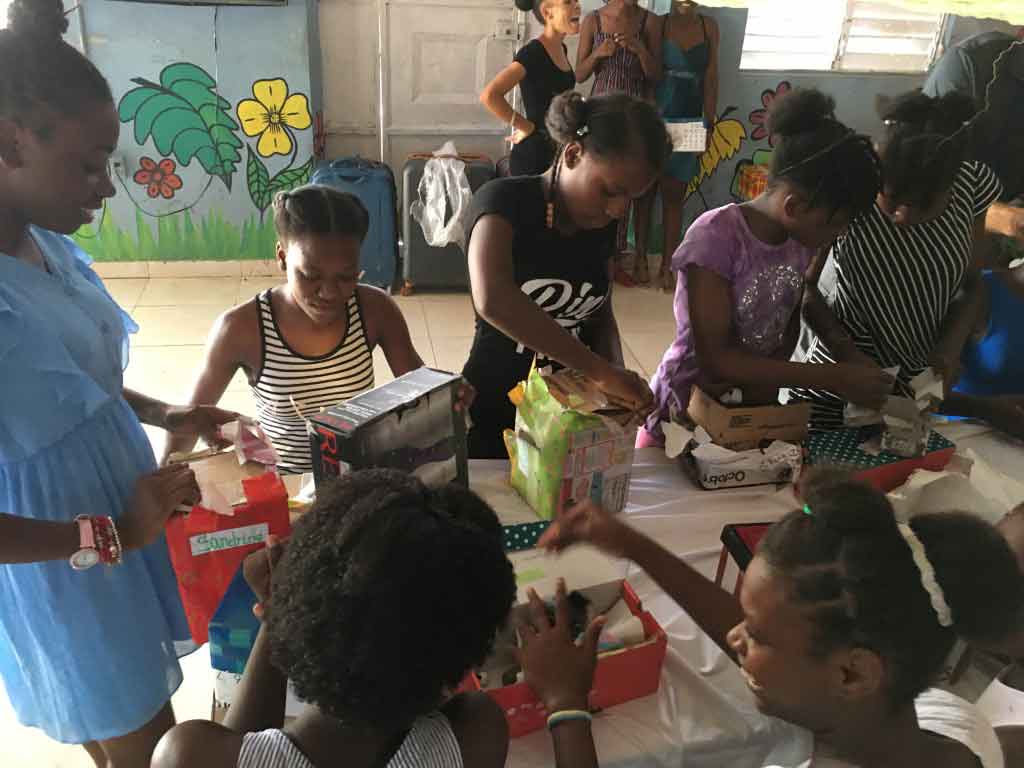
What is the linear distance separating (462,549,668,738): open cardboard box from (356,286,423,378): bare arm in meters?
0.68

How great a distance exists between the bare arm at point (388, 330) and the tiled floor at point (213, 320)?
1.69m

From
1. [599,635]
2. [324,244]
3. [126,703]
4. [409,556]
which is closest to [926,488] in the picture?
[599,635]

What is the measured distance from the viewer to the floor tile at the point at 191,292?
4480 millimetres

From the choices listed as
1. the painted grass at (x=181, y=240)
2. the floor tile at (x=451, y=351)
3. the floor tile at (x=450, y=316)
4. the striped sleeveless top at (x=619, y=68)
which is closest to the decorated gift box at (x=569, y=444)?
the floor tile at (x=451, y=351)

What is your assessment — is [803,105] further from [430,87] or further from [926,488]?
[430,87]

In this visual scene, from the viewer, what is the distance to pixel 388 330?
174 centimetres

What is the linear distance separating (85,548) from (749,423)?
3.89 ft

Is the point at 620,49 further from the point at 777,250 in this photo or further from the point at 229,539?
the point at 229,539

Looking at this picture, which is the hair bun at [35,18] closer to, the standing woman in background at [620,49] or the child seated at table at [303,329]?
the child seated at table at [303,329]

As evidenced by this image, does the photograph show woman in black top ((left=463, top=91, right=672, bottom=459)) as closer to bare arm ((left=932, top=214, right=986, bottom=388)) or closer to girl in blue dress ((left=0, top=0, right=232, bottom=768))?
girl in blue dress ((left=0, top=0, right=232, bottom=768))

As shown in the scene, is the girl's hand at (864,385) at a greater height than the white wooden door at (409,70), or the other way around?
the white wooden door at (409,70)

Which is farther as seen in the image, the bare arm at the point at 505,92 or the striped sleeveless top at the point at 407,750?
the bare arm at the point at 505,92

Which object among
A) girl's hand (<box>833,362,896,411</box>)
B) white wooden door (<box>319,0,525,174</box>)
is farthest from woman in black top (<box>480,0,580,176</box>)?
girl's hand (<box>833,362,896,411</box>)

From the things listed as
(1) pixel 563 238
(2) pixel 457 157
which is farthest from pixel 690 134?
(1) pixel 563 238
